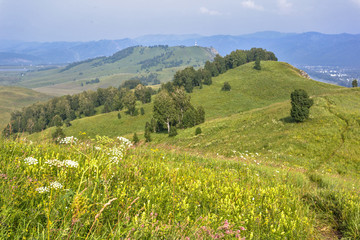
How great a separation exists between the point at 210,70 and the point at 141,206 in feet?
439

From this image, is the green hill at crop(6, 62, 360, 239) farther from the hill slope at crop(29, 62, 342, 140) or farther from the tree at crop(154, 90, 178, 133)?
Answer: the hill slope at crop(29, 62, 342, 140)

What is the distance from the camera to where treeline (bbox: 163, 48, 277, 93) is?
4555 inches

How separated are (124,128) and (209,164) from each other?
81.6 meters

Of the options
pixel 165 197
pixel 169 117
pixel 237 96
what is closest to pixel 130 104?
pixel 169 117

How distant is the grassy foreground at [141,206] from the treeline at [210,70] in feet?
302

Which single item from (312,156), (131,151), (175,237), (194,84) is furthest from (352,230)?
(194,84)

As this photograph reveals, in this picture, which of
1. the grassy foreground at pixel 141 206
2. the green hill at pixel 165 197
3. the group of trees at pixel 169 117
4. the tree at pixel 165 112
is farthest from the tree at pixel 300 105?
the tree at pixel 165 112

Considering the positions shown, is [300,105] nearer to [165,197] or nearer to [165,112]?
[165,197]

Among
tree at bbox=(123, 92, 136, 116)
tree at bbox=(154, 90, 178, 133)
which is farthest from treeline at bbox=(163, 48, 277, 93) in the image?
tree at bbox=(154, 90, 178, 133)

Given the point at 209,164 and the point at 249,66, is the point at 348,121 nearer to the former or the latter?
Answer: the point at 209,164

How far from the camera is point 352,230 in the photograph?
392 cm

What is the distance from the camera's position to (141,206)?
364 cm

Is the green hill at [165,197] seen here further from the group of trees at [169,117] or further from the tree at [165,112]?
the tree at [165,112]

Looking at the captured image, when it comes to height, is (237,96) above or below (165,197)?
below
